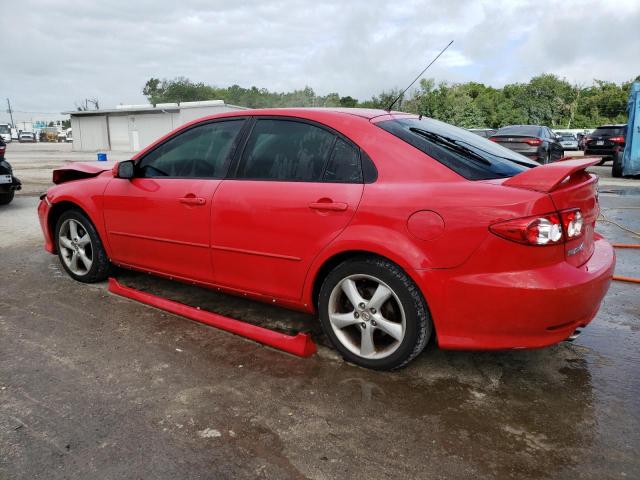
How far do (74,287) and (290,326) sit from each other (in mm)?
2133

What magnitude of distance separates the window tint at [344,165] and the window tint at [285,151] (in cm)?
6

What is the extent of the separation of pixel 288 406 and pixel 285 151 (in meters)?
1.56

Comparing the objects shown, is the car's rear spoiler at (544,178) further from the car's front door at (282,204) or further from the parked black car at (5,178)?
the parked black car at (5,178)

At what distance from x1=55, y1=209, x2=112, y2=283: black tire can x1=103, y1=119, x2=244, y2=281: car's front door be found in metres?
0.26

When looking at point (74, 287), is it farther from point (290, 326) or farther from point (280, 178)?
point (280, 178)

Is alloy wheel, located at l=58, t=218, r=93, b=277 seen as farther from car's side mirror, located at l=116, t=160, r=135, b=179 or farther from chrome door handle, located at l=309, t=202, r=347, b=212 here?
chrome door handle, located at l=309, t=202, r=347, b=212

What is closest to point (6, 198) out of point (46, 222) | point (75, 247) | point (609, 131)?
point (46, 222)

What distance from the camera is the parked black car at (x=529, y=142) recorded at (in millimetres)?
12398

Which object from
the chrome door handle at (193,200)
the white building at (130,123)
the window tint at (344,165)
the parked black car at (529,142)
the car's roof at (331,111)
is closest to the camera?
the window tint at (344,165)

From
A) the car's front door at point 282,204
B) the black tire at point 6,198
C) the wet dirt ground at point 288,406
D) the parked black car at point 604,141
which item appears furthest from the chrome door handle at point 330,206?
the parked black car at point 604,141

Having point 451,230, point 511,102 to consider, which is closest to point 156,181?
point 451,230

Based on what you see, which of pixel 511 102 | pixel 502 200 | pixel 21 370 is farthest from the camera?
pixel 511 102

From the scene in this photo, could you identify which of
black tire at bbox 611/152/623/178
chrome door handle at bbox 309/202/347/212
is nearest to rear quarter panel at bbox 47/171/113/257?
chrome door handle at bbox 309/202/347/212

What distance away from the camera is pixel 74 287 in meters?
4.49
